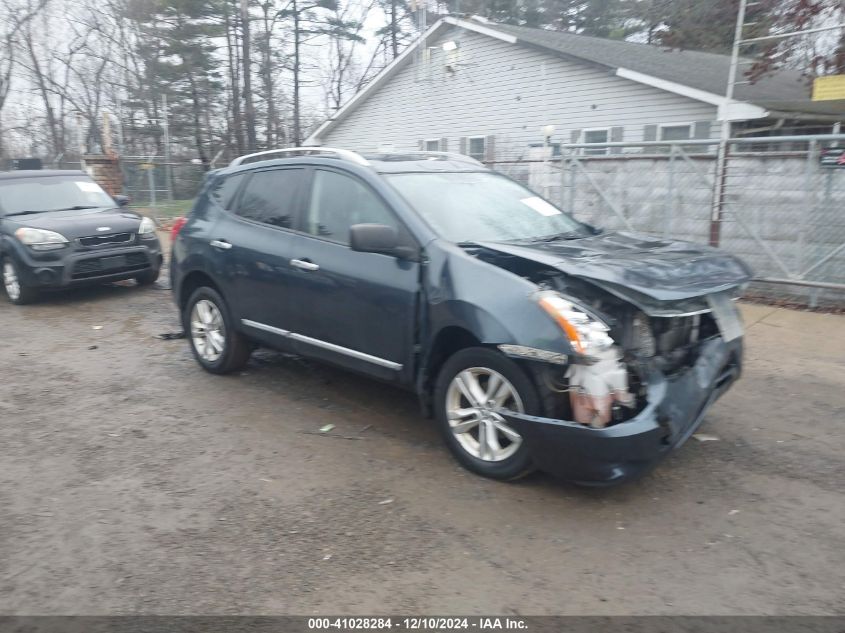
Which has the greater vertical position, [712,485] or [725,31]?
[725,31]

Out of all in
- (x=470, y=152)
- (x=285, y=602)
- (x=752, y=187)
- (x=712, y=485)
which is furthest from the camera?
(x=470, y=152)

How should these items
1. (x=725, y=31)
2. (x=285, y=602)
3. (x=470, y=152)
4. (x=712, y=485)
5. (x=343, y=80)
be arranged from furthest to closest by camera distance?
(x=343, y=80), (x=470, y=152), (x=725, y=31), (x=712, y=485), (x=285, y=602)

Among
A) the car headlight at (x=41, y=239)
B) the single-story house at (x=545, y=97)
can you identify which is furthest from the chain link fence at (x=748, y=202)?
the car headlight at (x=41, y=239)

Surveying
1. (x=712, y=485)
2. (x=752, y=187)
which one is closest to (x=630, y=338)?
(x=712, y=485)

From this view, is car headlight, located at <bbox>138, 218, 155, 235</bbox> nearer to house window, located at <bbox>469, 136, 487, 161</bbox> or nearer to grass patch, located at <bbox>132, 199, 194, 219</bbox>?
grass patch, located at <bbox>132, 199, 194, 219</bbox>

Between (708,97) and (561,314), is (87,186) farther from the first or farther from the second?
(708,97)

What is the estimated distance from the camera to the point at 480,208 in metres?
4.94

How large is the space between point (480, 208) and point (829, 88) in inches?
418

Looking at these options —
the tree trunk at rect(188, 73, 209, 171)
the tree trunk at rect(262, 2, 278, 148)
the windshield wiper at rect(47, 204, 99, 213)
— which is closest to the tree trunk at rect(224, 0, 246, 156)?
the tree trunk at rect(262, 2, 278, 148)

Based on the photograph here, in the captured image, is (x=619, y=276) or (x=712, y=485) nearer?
(x=619, y=276)

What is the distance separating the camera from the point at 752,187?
8773mm

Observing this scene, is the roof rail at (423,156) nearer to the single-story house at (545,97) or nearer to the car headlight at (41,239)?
the car headlight at (41,239)

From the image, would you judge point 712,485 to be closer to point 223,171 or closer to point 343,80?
point 223,171

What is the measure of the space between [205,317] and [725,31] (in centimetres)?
1699
